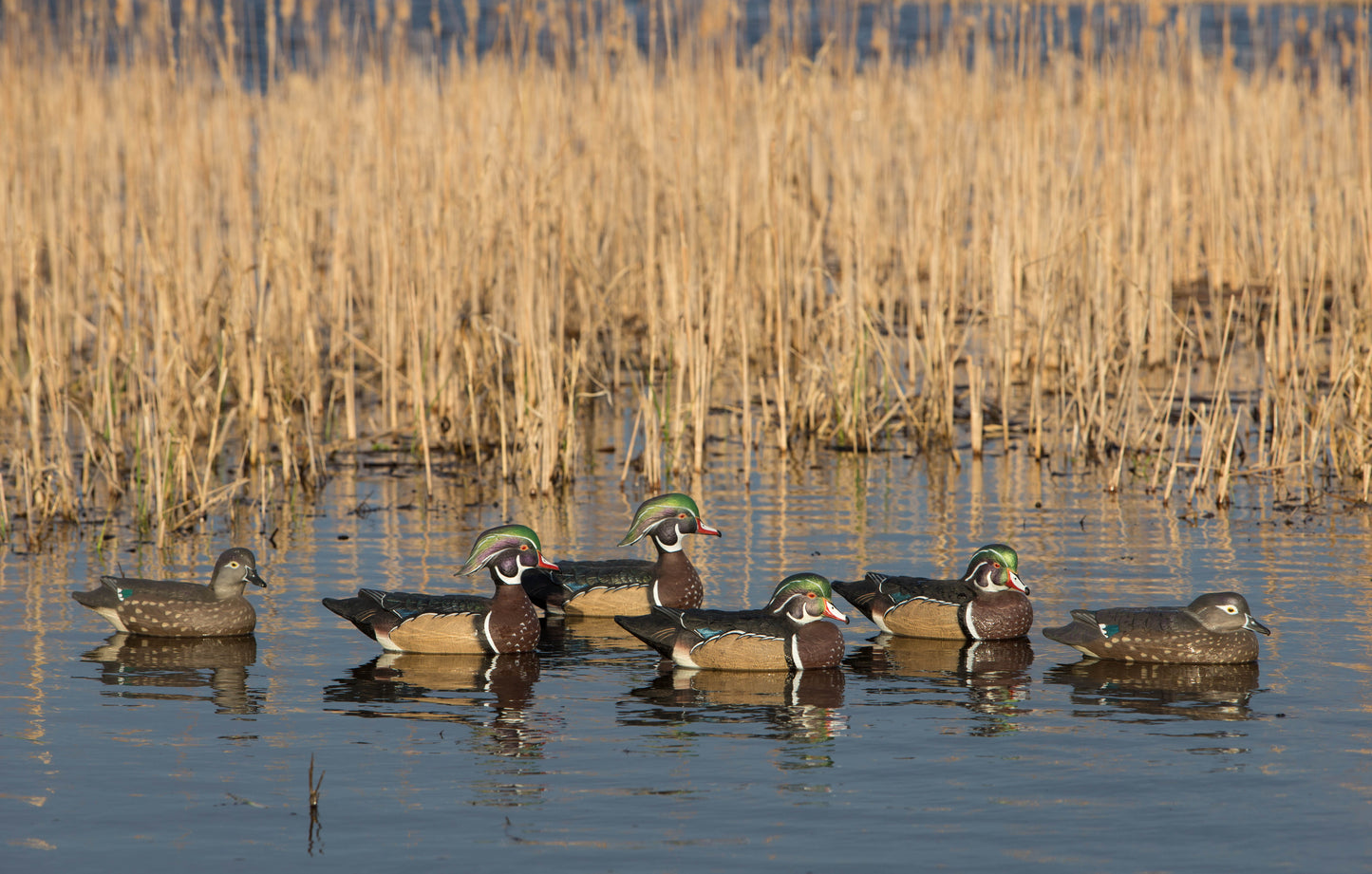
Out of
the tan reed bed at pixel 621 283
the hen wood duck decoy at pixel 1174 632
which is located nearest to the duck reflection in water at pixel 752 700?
the hen wood duck decoy at pixel 1174 632

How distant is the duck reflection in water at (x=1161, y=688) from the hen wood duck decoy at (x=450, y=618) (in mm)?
2581

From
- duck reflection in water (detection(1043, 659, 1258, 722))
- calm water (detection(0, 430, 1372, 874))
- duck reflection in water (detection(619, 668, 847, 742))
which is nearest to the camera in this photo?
calm water (detection(0, 430, 1372, 874))

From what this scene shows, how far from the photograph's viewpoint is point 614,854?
593cm

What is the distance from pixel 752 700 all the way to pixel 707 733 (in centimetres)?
66

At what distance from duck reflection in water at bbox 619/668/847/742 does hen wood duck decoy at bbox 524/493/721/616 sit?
0.98 meters

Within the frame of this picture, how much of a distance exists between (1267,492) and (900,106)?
7.67 meters

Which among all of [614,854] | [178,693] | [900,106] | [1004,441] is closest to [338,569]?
[178,693]

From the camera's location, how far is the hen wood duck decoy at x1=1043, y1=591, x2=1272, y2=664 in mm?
8227

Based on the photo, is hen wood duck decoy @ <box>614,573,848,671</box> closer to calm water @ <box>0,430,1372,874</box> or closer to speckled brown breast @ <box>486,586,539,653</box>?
calm water @ <box>0,430,1372,874</box>

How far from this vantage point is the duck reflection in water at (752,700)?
7.45 m

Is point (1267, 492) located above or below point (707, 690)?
above

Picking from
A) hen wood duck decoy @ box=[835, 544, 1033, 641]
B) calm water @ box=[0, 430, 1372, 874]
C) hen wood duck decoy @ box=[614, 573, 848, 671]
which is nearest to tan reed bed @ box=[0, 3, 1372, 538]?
calm water @ box=[0, 430, 1372, 874]

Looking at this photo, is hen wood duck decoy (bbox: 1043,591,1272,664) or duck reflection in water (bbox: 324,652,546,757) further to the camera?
hen wood duck decoy (bbox: 1043,591,1272,664)

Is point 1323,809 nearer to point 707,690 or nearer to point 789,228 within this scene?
point 707,690
